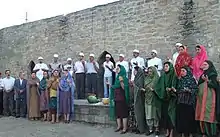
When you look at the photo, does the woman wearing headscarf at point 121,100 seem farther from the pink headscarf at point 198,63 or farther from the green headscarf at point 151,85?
the pink headscarf at point 198,63

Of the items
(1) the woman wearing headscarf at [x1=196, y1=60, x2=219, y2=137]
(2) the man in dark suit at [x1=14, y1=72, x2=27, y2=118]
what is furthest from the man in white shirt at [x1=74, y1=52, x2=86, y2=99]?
(1) the woman wearing headscarf at [x1=196, y1=60, x2=219, y2=137]

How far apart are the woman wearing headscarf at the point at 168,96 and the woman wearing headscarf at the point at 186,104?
7.5 inches

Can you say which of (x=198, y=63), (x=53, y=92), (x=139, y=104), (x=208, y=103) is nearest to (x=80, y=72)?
(x=53, y=92)

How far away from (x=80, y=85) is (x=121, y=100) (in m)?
4.08

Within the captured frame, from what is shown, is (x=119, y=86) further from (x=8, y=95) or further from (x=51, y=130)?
(x=8, y=95)

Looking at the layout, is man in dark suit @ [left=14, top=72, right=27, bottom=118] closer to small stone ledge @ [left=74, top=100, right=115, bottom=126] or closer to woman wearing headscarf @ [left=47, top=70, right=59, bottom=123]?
woman wearing headscarf @ [left=47, top=70, right=59, bottom=123]

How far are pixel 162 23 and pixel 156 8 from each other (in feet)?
1.78

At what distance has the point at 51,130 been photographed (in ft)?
26.4

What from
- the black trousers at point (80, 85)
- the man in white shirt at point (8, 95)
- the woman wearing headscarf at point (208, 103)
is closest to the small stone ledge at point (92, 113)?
the black trousers at point (80, 85)

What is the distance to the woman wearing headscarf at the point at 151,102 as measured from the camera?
22.1 feet

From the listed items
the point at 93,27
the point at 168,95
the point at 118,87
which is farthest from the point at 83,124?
the point at 93,27

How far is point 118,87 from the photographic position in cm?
746

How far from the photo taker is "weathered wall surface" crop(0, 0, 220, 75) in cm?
894

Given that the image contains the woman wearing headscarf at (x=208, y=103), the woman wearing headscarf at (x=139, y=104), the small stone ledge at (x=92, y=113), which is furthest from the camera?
the small stone ledge at (x=92, y=113)
